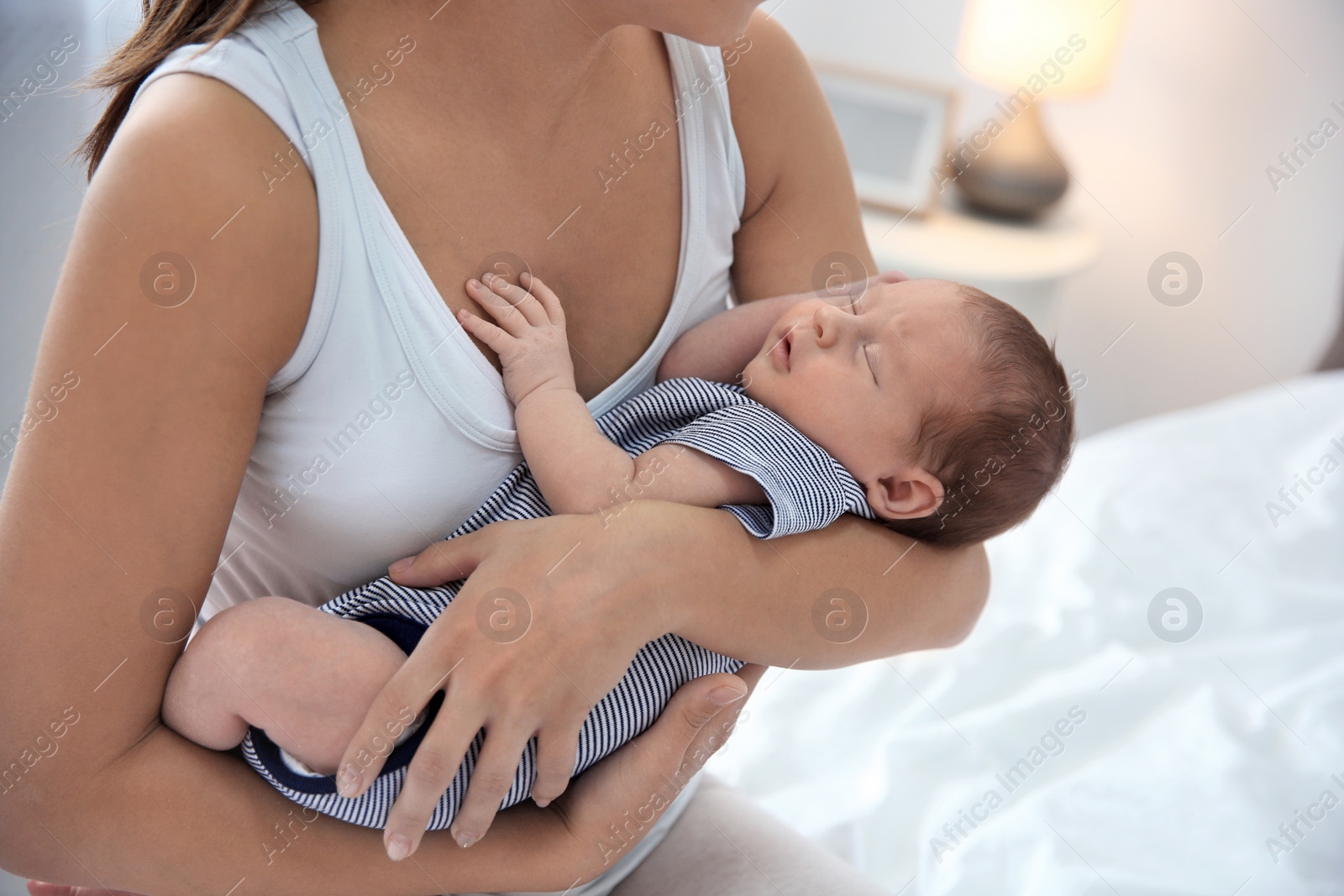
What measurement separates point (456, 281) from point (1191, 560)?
52.0 inches

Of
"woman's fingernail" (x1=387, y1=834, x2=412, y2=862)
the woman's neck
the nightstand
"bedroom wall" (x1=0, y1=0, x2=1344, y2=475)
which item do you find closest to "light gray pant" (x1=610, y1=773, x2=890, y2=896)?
"woman's fingernail" (x1=387, y1=834, x2=412, y2=862)

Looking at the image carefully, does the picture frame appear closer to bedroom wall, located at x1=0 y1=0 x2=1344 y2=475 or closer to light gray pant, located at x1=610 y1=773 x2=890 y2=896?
bedroom wall, located at x1=0 y1=0 x2=1344 y2=475

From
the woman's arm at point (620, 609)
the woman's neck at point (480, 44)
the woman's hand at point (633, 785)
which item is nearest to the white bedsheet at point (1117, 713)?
the woman's arm at point (620, 609)

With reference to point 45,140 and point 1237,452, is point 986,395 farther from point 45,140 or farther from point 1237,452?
point 45,140

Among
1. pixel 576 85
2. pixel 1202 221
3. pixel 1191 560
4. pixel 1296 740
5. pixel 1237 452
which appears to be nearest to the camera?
pixel 576 85

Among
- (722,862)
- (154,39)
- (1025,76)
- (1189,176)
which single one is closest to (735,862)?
(722,862)

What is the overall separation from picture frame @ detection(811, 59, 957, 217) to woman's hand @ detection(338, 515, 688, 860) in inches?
84.9

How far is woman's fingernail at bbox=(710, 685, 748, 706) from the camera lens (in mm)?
923

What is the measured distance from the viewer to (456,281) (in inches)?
37.3

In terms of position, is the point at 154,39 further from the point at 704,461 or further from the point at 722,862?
the point at 722,862

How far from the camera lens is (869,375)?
3.47ft

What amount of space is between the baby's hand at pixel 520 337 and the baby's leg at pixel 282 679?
10.3 inches

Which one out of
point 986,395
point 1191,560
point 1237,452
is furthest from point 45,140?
point 1237,452

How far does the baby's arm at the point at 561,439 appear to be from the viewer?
0.92m
